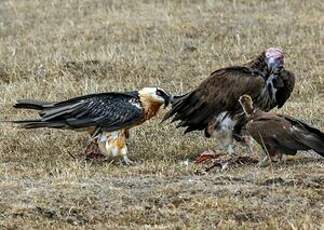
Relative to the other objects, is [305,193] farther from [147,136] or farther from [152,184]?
[147,136]

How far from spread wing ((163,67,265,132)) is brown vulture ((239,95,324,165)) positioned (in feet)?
1.52

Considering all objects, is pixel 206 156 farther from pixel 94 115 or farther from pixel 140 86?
pixel 140 86

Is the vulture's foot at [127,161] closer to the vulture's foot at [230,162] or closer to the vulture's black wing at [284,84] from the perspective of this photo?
the vulture's foot at [230,162]

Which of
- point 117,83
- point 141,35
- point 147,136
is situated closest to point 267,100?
point 147,136

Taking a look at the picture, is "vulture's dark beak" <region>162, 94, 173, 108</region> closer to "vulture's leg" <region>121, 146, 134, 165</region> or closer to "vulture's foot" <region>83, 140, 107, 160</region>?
"vulture's leg" <region>121, 146, 134, 165</region>

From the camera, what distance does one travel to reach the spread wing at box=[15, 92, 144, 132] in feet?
28.6

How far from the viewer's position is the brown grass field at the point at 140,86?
645 cm

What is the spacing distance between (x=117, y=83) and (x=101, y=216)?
20.4 ft

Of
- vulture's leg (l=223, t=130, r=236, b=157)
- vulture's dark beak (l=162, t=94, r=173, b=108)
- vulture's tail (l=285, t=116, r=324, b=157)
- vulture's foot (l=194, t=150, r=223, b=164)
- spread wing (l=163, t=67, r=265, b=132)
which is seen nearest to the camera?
vulture's tail (l=285, t=116, r=324, b=157)

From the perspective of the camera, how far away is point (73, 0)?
60.9ft

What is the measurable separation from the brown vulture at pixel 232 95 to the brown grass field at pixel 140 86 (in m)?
0.39

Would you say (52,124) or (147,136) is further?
(147,136)

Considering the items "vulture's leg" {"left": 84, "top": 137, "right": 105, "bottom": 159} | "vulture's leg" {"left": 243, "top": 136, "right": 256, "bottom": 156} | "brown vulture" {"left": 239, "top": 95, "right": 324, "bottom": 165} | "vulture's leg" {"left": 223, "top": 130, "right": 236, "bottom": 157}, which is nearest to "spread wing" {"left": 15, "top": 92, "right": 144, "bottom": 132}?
"vulture's leg" {"left": 84, "top": 137, "right": 105, "bottom": 159}

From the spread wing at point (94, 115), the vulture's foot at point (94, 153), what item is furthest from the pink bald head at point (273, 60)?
the vulture's foot at point (94, 153)
